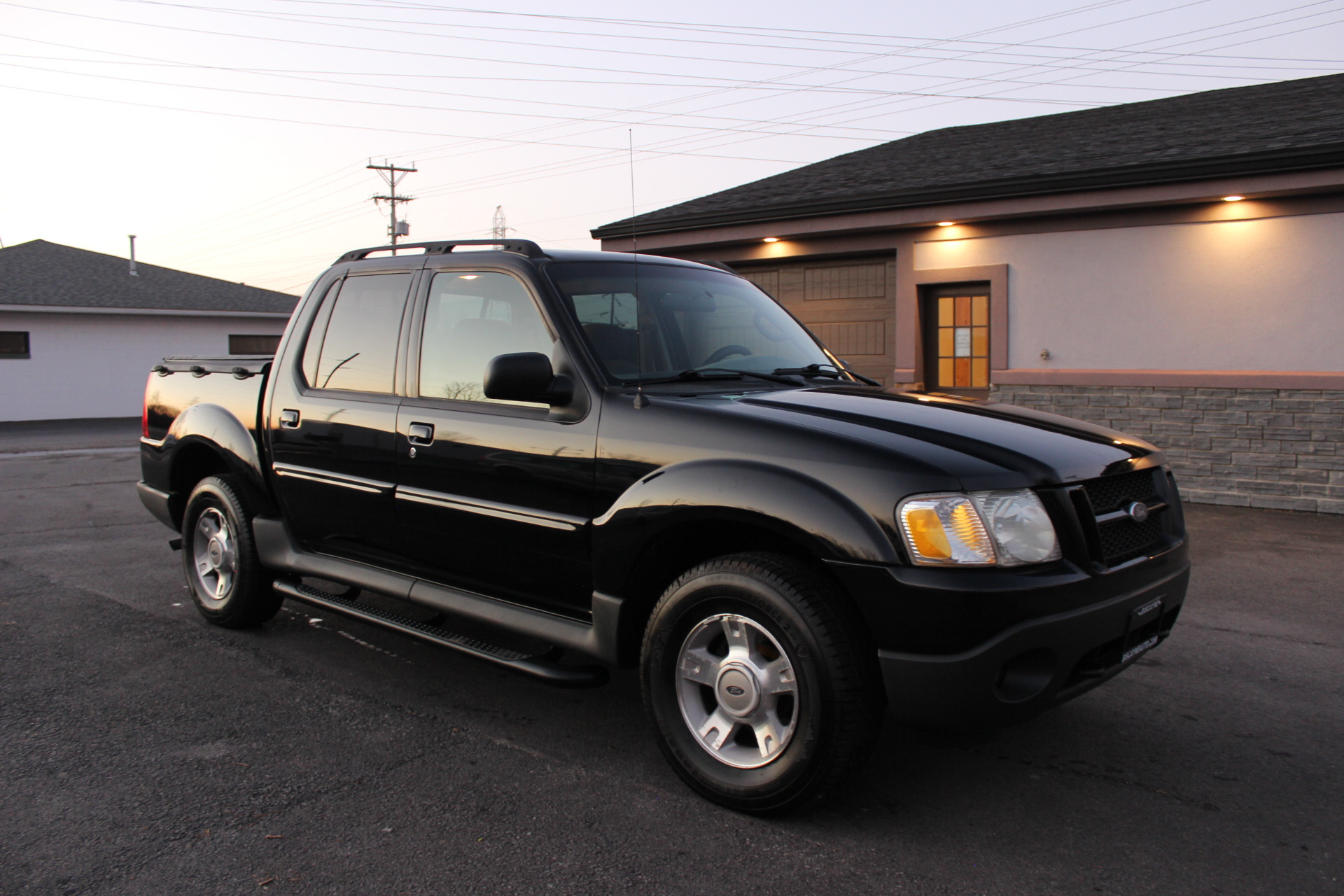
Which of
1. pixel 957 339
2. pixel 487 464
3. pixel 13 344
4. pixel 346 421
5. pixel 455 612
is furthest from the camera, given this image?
pixel 13 344

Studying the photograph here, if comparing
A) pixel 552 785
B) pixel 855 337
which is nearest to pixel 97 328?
pixel 855 337

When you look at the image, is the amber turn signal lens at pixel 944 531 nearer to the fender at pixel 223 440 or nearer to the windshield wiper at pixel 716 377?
the windshield wiper at pixel 716 377

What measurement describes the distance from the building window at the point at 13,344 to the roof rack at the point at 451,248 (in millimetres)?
27413

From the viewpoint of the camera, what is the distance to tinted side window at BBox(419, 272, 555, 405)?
13.1 ft

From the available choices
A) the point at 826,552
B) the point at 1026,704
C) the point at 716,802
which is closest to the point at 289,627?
the point at 716,802

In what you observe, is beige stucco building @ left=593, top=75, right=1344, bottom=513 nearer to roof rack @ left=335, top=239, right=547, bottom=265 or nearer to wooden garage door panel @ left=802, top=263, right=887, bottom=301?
wooden garage door panel @ left=802, top=263, right=887, bottom=301

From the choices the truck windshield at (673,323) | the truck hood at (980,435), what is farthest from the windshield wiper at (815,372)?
the truck hood at (980,435)

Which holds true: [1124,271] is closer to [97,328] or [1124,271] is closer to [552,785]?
[552,785]

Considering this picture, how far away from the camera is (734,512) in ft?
10.3

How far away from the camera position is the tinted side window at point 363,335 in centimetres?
451

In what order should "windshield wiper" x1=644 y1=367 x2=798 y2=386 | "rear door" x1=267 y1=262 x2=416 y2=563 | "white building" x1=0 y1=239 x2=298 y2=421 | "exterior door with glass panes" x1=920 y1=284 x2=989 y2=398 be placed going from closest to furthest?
"windshield wiper" x1=644 y1=367 x2=798 y2=386 → "rear door" x1=267 y1=262 x2=416 y2=563 → "exterior door with glass panes" x1=920 y1=284 x2=989 y2=398 → "white building" x1=0 y1=239 x2=298 y2=421

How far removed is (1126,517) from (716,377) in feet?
5.26

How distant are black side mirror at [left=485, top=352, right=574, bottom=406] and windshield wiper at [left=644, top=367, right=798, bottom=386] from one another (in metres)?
0.37

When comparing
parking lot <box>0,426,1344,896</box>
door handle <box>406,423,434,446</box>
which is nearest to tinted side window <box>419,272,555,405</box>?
door handle <box>406,423,434,446</box>
